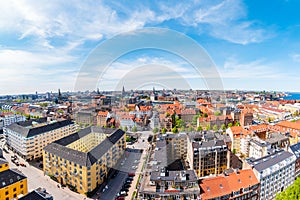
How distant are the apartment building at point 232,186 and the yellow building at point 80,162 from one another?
4.15 metres

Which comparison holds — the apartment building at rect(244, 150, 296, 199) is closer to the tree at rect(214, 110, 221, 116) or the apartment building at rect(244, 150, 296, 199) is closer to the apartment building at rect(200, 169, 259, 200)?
the apartment building at rect(200, 169, 259, 200)

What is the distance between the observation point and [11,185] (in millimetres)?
5762

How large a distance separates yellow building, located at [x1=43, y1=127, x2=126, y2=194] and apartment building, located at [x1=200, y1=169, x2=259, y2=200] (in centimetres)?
415

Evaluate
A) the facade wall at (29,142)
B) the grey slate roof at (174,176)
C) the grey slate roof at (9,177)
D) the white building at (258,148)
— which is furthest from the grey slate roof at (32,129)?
the white building at (258,148)

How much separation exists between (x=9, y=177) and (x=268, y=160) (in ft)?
32.2

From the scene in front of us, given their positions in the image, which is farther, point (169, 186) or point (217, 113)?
point (217, 113)

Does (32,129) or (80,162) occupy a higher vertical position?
(32,129)

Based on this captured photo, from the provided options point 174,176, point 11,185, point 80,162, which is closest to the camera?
point 174,176

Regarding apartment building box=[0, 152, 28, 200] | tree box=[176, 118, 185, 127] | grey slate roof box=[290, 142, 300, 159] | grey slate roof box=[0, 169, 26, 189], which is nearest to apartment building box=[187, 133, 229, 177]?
grey slate roof box=[290, 142, 300, 159]

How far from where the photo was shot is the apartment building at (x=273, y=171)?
6.33 m

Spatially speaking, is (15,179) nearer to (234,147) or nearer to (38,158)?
(38,158)

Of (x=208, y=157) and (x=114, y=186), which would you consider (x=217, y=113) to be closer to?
(x=208, y=157)

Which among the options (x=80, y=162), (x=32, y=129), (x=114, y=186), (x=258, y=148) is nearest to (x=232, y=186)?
(x=258, y=148)

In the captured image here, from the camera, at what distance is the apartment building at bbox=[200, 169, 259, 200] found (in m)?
5.47
